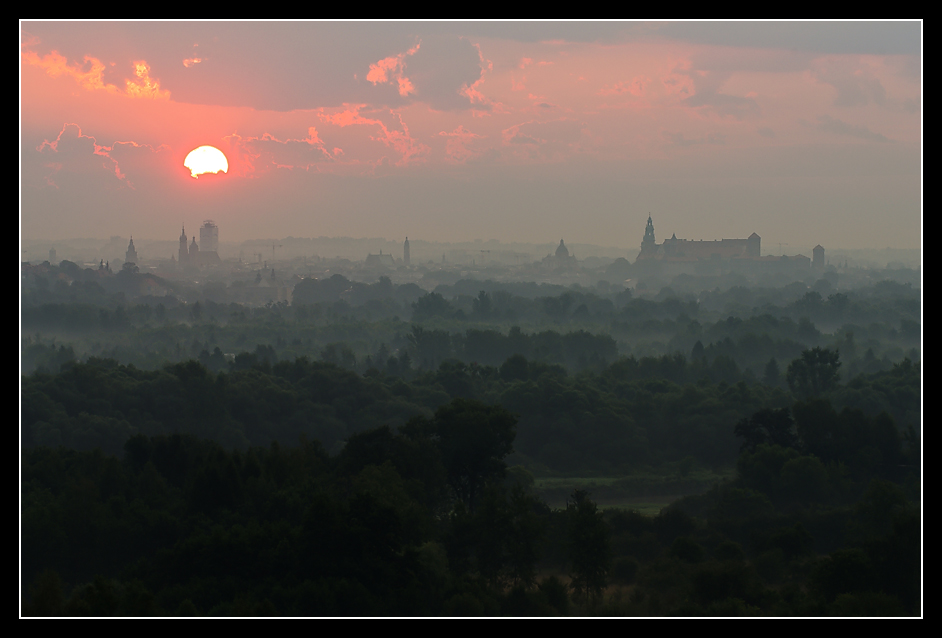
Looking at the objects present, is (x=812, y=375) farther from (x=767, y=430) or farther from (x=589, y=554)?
(x=589, y=554)

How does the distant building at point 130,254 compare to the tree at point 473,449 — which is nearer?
the tree at point 473,449

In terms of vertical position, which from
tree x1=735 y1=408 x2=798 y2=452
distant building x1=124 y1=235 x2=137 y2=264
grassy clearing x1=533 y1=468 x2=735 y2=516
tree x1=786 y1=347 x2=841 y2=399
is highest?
distant building x1=124 y1=235 x2=137 y2=264

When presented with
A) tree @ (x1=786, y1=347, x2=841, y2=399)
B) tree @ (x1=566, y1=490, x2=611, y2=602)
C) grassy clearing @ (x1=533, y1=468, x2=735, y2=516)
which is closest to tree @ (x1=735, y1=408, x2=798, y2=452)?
grassy clearing @ (x1=533, y1=468, x2=735, y2=516)

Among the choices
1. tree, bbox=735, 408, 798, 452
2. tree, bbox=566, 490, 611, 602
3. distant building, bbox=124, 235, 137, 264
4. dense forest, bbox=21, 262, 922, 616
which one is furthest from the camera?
distant building, bbox=124, 235, 137, 264

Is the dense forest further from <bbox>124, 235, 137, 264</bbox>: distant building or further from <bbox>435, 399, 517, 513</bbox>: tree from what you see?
<bbox>124, 235, 137, 264</bbox>: distant building

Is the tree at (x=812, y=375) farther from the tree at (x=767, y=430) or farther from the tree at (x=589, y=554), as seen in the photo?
the tree at (x=589, y=554)

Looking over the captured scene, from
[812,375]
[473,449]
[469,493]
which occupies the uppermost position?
[812,375]

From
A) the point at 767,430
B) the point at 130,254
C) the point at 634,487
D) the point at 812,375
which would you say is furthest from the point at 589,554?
the point at 130,254

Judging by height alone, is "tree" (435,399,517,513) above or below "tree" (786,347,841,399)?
below

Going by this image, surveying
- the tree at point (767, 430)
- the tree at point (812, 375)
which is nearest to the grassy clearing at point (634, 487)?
the tree at point (767, 430)
